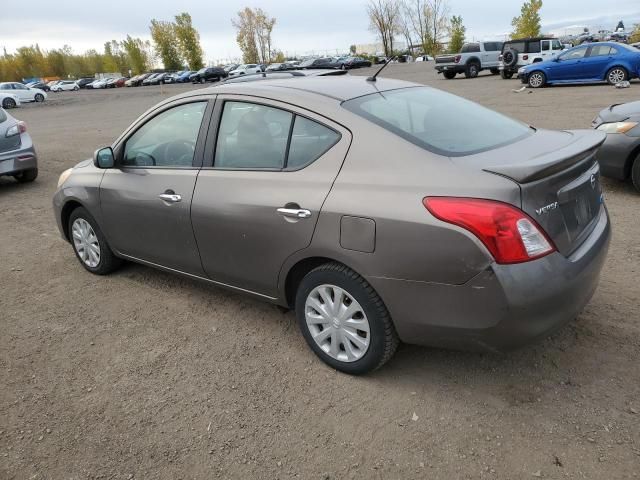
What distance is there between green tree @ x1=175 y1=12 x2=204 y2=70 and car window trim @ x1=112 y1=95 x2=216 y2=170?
88.2 meters

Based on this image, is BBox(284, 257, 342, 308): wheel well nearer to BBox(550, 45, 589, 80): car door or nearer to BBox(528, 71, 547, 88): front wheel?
BBox(550, 45, 589, 80): car door

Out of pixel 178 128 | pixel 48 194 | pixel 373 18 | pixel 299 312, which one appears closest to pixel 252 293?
pixel 299 312

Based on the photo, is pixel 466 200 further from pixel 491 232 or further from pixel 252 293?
pixel 252 293

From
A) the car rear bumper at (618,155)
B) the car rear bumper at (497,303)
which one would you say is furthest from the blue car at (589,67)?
the car rear bumper at (497,303)

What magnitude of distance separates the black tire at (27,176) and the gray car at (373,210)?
625 cm

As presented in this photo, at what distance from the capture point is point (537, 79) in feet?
66.6

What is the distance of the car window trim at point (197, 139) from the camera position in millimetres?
3490

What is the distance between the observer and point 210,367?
3.22 meters

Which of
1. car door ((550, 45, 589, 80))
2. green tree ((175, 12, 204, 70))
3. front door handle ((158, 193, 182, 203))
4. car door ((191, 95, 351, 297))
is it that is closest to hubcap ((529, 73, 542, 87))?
car door ((550, 45, 589, 80))

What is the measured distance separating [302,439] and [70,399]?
4.70 ft

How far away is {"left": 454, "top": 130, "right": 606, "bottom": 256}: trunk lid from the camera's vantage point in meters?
2.38

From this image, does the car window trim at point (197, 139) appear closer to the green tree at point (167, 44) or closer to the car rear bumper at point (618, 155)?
the car rear bumper at point (618, 155)

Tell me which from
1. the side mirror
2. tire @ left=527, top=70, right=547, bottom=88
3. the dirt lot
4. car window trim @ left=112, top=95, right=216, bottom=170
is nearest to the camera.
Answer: the dirt lot

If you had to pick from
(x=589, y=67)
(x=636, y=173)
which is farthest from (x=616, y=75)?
(x=636, y=173)
